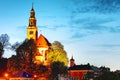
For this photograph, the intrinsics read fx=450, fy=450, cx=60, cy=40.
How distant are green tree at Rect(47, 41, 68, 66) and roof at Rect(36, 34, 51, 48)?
2149cm

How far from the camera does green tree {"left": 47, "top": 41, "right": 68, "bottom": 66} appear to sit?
150750mm

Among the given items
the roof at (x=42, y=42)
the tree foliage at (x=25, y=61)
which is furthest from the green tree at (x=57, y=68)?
the roof at (x=42, y=42)

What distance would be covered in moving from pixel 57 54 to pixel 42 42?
32.2 metres

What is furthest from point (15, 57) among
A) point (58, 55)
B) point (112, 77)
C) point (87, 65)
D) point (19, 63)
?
point (87, 65)

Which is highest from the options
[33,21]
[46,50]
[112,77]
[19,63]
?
[33,21]

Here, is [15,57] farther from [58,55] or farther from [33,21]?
[33,21]

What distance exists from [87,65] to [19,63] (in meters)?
65.2

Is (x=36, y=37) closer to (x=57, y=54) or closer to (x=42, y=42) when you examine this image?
(x=42, y=42)

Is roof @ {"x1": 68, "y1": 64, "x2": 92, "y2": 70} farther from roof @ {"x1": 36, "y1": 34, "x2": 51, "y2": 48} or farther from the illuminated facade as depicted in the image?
roof @ {"x1": 36, "y1": 34, "x2": 51, "y2": 48}

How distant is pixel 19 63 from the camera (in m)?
129

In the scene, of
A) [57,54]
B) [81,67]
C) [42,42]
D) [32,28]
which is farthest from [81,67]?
[57,54]

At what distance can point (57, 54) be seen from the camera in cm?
15150

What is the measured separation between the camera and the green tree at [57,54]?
5935 inches

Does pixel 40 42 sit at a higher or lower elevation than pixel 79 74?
higher
